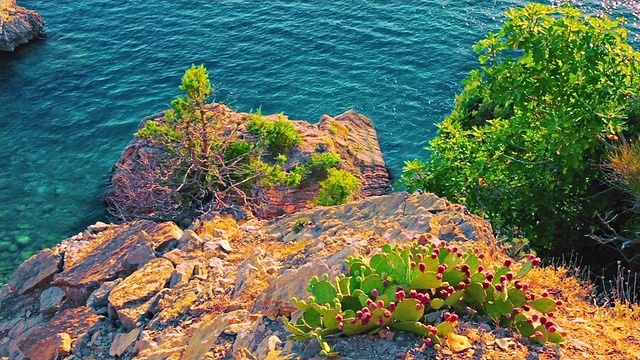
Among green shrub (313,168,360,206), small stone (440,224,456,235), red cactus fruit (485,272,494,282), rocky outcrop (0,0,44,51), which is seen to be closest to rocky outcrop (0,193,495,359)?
small stone (440,224,456,235)

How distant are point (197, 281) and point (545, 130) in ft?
33.0

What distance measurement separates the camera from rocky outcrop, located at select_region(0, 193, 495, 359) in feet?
44.0

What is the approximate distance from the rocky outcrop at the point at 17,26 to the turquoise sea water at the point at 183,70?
84 cm

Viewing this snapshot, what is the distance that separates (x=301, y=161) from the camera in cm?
3250

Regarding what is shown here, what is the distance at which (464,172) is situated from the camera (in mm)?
19156

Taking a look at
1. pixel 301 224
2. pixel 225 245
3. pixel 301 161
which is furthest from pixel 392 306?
pixel 301 161

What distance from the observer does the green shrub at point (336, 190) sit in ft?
91.2

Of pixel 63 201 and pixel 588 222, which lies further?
pixel 63 201

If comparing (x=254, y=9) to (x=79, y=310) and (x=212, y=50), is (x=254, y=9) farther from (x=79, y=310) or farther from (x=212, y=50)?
(x=79, y=310)

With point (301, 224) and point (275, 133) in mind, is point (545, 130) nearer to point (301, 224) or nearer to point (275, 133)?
point (301, 224)

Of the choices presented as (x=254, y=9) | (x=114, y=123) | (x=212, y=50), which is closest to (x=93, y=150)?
(x=114, y=123)

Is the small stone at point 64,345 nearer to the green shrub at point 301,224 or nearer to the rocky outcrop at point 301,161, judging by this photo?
the green shrub at point 301,224

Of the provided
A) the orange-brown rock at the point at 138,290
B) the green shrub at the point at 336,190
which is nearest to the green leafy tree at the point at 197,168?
the green shrub at the point at 336,190

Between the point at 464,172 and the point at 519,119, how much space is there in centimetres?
232
